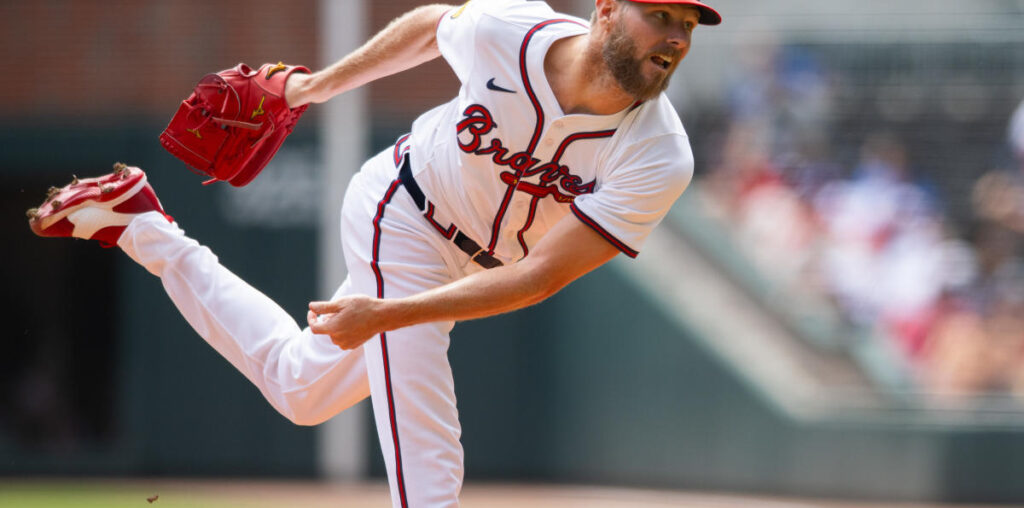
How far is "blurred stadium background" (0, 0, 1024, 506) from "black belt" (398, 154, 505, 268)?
532 centimetres

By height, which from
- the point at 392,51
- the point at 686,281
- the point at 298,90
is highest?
the point at 392,51

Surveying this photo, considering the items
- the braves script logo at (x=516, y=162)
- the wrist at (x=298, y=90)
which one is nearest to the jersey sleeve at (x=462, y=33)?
the braves script logo at (x=516, y=162)

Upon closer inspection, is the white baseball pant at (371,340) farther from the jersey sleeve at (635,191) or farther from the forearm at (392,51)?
the jersey sleeve at (635,191)

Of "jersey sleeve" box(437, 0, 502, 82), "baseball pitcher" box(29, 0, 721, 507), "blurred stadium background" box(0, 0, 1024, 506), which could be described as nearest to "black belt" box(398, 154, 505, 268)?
"baseball pitcher" box(29, 0, 721, 507)

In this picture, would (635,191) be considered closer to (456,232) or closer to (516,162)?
(516,162)

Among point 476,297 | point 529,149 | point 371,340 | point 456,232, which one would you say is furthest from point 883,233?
point 476,297

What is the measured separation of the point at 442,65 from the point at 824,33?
333 cm

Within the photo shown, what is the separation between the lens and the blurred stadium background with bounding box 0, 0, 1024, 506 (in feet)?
28.5

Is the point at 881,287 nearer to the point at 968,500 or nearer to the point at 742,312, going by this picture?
the point at 742,312

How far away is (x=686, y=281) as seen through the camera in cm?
939

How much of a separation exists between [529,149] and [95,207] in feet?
5.11

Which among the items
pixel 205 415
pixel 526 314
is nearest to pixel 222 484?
pixel 205 415

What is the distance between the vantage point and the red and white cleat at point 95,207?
4121 mm

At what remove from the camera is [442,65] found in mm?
10664
